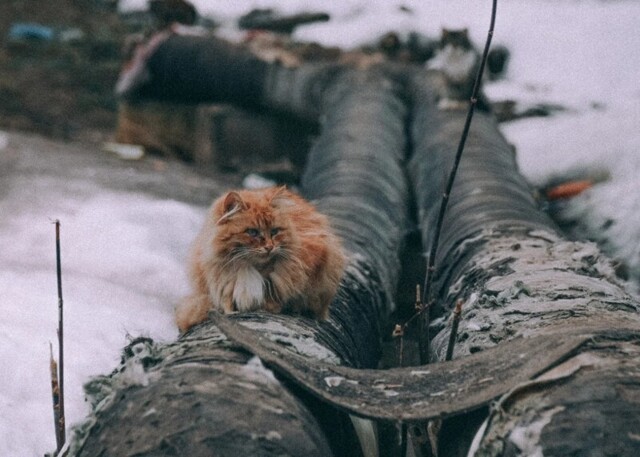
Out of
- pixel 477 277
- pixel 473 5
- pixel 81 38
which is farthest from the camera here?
pixel 81 38

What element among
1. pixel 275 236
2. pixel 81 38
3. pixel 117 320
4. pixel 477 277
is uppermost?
pixel 275 236

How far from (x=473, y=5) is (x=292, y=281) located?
6.53m

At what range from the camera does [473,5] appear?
8852mm

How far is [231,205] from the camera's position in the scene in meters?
3.03

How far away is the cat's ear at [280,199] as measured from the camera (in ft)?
10.2

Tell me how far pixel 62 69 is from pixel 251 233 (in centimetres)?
783

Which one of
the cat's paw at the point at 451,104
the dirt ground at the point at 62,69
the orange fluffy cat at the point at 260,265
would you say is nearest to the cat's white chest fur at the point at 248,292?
Result: the orange fluffy cat at the point at 260,265

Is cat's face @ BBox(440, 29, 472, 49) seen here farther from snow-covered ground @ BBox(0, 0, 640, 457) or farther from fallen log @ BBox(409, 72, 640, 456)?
fallen log @ BBox(409, 72, 640, 456)

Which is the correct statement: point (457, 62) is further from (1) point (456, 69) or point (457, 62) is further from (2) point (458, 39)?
(2) point (458, 39)

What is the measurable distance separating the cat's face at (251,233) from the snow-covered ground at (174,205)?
A: 622 millimetres

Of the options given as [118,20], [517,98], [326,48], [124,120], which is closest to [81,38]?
[118,20]

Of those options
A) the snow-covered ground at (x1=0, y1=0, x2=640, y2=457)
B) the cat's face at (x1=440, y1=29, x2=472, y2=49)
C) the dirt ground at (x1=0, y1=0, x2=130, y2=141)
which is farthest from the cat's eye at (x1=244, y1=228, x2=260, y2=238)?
the dirt ground at (x1=0, y1=0, x2=130, y2=141)

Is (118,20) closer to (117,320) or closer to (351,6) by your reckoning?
(351,6)

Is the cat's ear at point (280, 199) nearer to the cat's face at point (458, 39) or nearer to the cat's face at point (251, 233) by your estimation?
the cat's face at point (251, 233)
